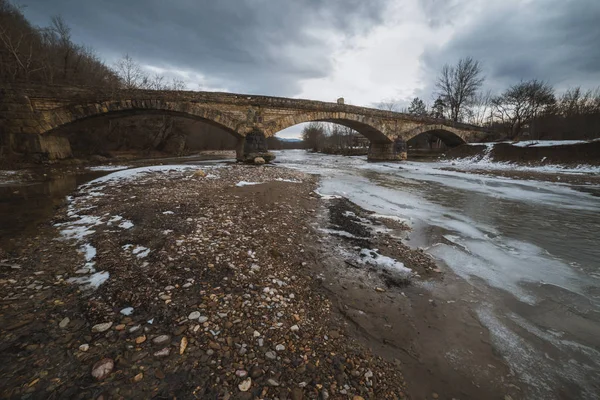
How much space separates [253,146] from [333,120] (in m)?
8.17

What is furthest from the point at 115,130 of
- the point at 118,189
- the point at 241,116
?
the point at 118,189

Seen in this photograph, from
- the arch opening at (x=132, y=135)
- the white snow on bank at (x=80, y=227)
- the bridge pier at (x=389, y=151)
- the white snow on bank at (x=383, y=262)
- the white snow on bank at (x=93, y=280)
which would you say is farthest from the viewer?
the bridge pier at (x=389, y=151)

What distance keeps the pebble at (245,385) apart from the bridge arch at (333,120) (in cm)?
1712

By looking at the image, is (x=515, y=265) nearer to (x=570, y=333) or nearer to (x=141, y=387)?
(x=570, y=333)

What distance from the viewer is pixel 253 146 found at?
56.5 ft

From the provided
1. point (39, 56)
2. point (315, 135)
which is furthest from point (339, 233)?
point (315, 135)

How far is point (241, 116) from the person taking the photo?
16.6 m

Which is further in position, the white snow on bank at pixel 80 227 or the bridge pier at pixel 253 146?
the bridge pier at pixel 253 146

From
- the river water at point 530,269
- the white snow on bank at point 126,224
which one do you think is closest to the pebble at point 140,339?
the river water at point 530,269

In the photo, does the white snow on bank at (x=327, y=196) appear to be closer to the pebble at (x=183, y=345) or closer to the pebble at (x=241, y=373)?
the pebble at (x=183, y=345)

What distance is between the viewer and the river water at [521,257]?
74.7 inches

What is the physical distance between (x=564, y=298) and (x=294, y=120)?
17.8 metres

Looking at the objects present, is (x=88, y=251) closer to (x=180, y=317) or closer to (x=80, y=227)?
(x=80, y=227)

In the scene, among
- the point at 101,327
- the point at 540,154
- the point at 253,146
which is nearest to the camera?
the point at 101,327
